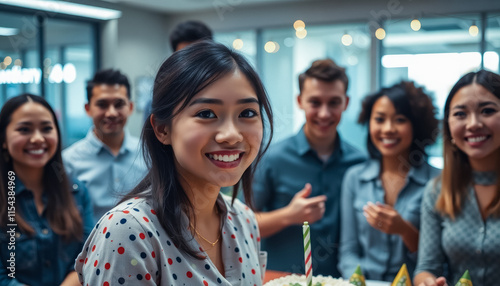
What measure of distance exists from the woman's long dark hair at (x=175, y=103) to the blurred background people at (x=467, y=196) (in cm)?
96

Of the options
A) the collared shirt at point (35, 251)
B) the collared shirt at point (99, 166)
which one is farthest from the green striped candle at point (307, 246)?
the collared shirt at point (99, 166)

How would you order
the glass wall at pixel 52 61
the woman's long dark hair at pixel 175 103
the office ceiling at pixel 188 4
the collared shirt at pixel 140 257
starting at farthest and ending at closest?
the office ceiling at pixel 188 4 < the glass wall at pixel 52 61 < the woman's long dark hair at pixel 175 103 < the collared shirt at pixel 140 257

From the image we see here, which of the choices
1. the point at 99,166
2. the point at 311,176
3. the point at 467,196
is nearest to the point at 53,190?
the point at 99,166

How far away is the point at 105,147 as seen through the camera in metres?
2.69

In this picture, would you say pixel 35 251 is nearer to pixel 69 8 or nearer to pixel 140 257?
pixel 140 257

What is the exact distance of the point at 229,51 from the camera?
3.85 ft

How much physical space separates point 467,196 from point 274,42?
5.78m

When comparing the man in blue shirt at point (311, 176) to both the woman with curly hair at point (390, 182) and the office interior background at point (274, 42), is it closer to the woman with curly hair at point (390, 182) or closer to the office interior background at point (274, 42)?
the woman with curly hair at point (390, 182)

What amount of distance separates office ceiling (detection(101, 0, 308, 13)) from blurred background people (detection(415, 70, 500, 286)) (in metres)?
5.42

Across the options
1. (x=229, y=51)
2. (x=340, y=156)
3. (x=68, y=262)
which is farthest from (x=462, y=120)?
(x=68, y=262)

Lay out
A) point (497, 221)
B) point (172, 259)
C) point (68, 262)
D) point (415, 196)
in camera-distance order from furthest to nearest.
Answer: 1. point (415, 196)
2. point (68, 262)
3. point (497, 221)
4. point (172, 259)

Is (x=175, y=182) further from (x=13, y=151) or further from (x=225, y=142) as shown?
(x=13, y=151)

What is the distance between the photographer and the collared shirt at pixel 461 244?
1776 millimetres

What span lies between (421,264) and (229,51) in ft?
3.97
